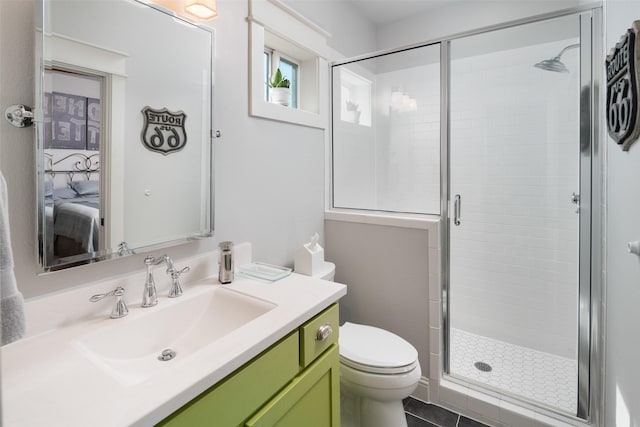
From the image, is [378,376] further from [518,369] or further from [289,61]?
[289,61]

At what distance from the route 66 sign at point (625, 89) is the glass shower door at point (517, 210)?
45 centimetres

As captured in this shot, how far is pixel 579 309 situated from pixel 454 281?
1.92 feet

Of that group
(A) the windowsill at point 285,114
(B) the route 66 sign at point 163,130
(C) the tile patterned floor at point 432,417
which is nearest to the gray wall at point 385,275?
(C) the tile patterned floor at point 432,417

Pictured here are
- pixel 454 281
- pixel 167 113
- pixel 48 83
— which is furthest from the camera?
pixel 454 281

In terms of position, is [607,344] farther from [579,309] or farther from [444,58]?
[444,58]

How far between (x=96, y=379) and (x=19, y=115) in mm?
686

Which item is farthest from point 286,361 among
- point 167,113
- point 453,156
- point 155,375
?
point 453,156

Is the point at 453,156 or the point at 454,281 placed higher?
the point at 453,156

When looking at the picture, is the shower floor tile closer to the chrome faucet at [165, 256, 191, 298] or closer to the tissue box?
the tissue box

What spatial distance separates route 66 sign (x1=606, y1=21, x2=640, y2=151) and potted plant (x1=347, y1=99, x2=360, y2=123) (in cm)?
133

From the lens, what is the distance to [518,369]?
200 cm

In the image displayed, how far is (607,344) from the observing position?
1.45 m

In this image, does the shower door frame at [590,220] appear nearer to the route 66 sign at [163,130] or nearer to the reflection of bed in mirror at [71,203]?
the route 66 sign at [163,130]

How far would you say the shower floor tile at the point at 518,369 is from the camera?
1.73 metres
